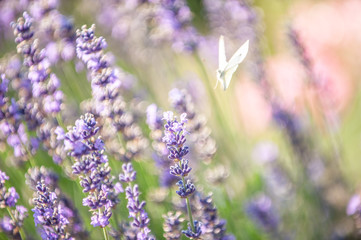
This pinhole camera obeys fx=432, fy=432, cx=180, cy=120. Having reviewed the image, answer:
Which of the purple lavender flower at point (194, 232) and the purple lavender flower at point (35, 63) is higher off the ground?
the purple lavender flower at point (35, 63)

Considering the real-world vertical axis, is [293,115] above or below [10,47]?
below

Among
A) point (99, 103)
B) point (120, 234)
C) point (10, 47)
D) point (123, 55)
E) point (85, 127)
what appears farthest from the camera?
point (123, 55)

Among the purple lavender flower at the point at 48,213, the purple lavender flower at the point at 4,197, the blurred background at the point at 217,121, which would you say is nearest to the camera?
the purple lavender flower at the point at 48,213

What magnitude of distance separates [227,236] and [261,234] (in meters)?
0.80

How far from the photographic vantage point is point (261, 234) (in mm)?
2389

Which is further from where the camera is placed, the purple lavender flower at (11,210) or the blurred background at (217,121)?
the blurred background at (217,121)

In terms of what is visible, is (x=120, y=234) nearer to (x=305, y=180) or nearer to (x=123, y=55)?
(x=305, y=180)

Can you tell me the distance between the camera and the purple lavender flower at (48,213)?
4.04ft

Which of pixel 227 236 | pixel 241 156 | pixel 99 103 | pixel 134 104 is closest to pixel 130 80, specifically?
pixel 134 104

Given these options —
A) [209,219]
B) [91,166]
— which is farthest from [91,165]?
[209,219]

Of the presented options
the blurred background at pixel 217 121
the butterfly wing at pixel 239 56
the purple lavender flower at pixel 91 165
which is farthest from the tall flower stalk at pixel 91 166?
the butterfly wing at pixel 239 56

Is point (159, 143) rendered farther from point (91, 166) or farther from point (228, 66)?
point (91, 166)

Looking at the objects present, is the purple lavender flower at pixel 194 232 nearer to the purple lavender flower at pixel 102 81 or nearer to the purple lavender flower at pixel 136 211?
the purple lavender flower at pixel 136 211

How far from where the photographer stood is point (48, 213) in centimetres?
124
